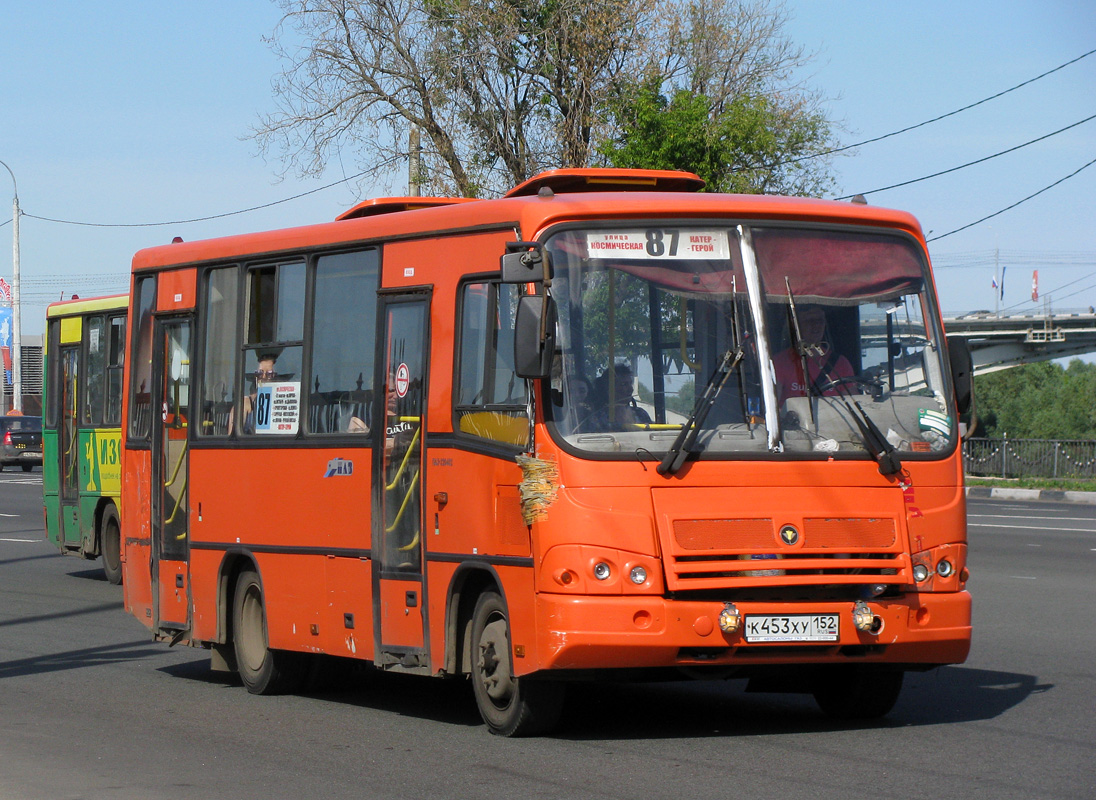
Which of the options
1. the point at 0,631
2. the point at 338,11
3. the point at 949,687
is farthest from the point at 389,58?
the point at 949,687

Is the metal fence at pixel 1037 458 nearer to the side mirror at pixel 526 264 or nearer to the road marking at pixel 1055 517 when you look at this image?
the road marking at pixel 1055 517

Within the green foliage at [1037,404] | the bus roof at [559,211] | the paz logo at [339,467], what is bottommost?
the paz logo at [339,467]

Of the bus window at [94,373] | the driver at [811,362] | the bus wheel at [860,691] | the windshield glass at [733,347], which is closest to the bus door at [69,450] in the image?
the bus window at [94,373]

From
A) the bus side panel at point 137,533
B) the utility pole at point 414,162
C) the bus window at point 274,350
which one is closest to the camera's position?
the bus window at point 274,350

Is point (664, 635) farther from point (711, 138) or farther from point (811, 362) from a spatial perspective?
point (711, 138)

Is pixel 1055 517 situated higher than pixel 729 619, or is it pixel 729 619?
pixel 729 619

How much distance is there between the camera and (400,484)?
882cm

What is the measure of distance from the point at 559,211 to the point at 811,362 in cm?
146

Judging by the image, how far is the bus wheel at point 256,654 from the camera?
10224 millimetres

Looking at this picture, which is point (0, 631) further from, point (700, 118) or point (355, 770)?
point (700, 118)

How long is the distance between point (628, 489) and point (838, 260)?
1.78 metres

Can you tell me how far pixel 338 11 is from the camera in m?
32.9

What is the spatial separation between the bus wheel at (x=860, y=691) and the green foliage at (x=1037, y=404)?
77145mm

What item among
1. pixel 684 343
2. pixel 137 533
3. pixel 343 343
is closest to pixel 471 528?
pixel 684 343
